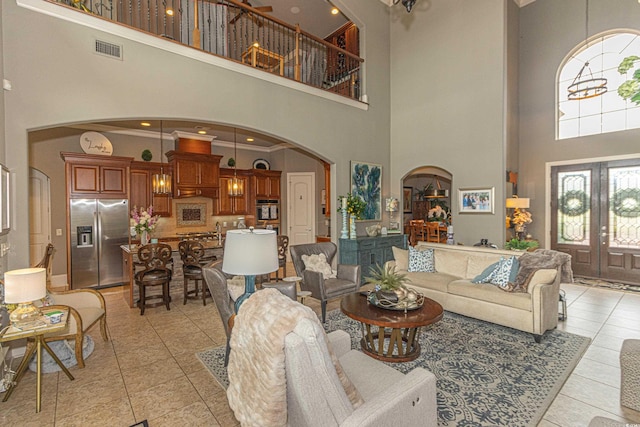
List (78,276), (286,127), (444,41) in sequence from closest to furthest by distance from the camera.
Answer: (286,127)
(78,276)
(444,41)

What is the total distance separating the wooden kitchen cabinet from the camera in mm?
8070

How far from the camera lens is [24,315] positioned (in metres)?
2.48

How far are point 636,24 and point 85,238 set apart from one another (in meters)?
11.1

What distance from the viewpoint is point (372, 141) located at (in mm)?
6855

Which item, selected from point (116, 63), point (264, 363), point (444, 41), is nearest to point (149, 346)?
Answer: point (264, 363)

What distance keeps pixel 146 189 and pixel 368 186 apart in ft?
16.5

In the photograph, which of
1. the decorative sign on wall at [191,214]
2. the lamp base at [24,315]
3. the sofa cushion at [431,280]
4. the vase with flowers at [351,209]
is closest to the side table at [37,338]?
the lamp base at [24,315]

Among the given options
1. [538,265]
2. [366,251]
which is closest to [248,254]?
[538,265]

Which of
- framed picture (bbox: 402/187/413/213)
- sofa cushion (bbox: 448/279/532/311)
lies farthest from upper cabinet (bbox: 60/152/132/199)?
framed picture (bbox: 402/187/413/213)

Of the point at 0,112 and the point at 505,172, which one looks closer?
the point at 0,112

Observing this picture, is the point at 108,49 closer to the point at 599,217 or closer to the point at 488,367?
the point at 488,367

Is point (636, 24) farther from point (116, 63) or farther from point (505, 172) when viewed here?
point (116, 63)

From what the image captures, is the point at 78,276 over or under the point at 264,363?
under

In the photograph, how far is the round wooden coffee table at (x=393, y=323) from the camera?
9.14 ft
